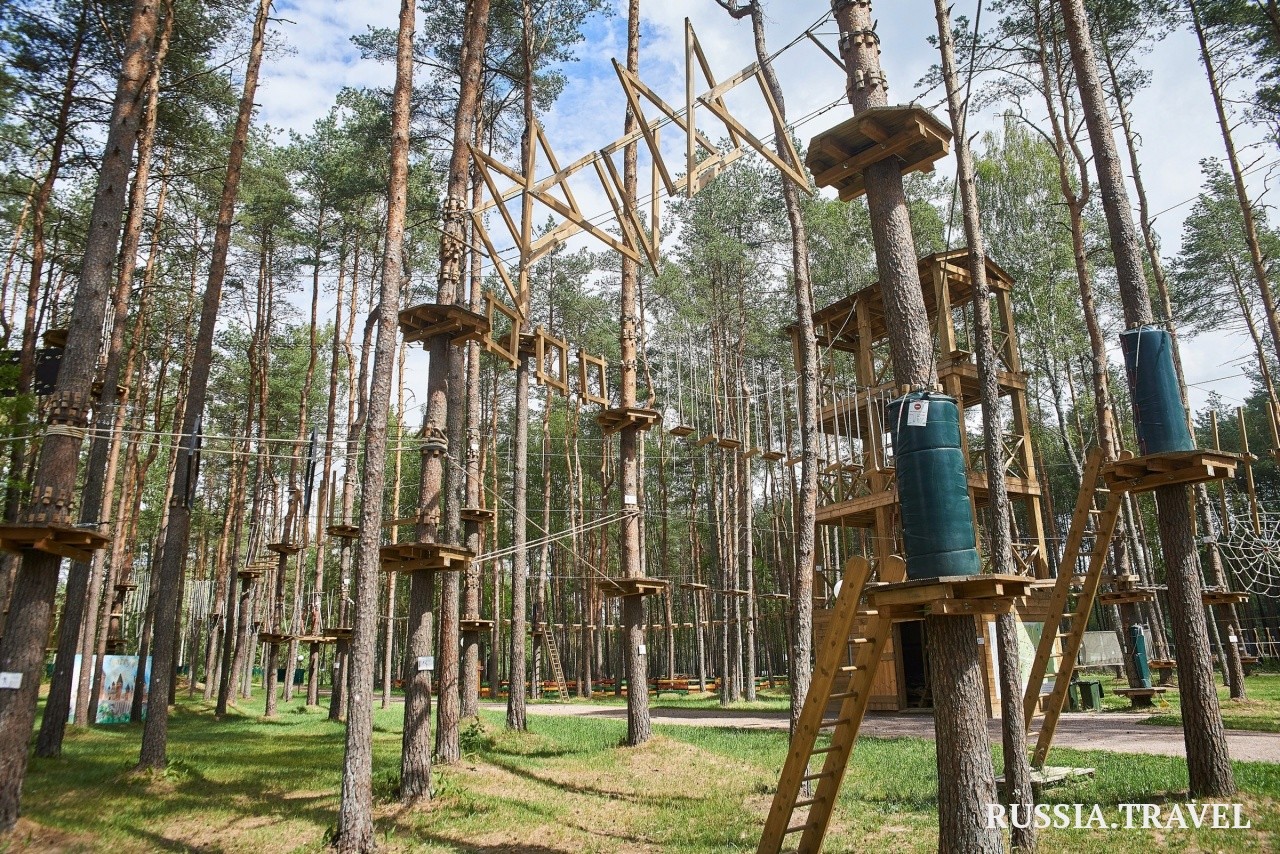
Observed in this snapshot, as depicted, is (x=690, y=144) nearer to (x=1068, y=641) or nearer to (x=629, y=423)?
(x=629, y=423)

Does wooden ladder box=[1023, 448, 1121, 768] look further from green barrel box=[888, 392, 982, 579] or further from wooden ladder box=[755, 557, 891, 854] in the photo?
green barrel box=[888, 392, 982, 579]

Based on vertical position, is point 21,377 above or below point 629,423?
above

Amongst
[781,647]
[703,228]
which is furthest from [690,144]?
[781,647]

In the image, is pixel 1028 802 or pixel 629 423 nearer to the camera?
pixel 1028 802

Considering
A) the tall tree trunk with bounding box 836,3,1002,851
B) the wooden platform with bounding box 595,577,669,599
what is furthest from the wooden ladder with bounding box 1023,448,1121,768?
the wooden platform with bounding box 595,577,669,599

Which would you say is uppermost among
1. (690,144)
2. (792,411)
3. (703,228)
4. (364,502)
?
(703,228)

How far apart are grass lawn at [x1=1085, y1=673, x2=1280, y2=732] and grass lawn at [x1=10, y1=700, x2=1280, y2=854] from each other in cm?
463

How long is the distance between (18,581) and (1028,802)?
32.6 ft

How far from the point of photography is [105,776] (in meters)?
10.2

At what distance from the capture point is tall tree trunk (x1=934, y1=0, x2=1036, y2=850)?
6.87 m

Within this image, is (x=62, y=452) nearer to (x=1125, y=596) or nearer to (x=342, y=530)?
(x=342, y=530)

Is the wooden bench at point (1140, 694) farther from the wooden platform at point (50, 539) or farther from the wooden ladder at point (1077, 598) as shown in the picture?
the wooden platform at point (50, 539)

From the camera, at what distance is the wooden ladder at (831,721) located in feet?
17.0

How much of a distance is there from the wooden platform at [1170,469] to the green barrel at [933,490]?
3.49m
